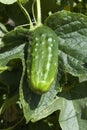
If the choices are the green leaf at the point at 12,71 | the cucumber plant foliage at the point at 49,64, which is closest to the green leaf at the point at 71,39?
the cucumber plant foliage at the point at 49,64

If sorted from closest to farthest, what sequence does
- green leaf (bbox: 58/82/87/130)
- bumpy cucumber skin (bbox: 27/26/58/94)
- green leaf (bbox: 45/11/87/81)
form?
bumpy cucumber skin (bbox: 27/26/58/94) < green leaf (bbox: 45/11/87/81) < green leaf (bbox: 58/82/87/130)

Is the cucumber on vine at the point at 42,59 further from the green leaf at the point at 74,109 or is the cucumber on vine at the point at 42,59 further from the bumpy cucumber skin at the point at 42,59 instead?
the green leaf at the point at 74,109

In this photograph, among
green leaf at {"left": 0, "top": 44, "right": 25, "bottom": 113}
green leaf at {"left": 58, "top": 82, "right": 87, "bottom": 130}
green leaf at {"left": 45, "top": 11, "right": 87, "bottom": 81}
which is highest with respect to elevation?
green leaf at {"left": 45, "top": 11, "right": 87, "bottom": 81}

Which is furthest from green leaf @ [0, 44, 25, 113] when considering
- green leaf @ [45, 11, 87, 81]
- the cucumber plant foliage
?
green leaf @ [45, 11, 87, 81]

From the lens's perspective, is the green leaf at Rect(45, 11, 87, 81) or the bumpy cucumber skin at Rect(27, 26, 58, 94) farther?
the green leaf at Rect(45, 11, 87, 81)

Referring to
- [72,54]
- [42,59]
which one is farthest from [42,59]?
[72,54]

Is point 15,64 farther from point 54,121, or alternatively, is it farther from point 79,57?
point 54,121

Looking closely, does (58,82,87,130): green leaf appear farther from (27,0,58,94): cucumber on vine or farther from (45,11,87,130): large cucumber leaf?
(27,0,58,94): cucumber on vine
